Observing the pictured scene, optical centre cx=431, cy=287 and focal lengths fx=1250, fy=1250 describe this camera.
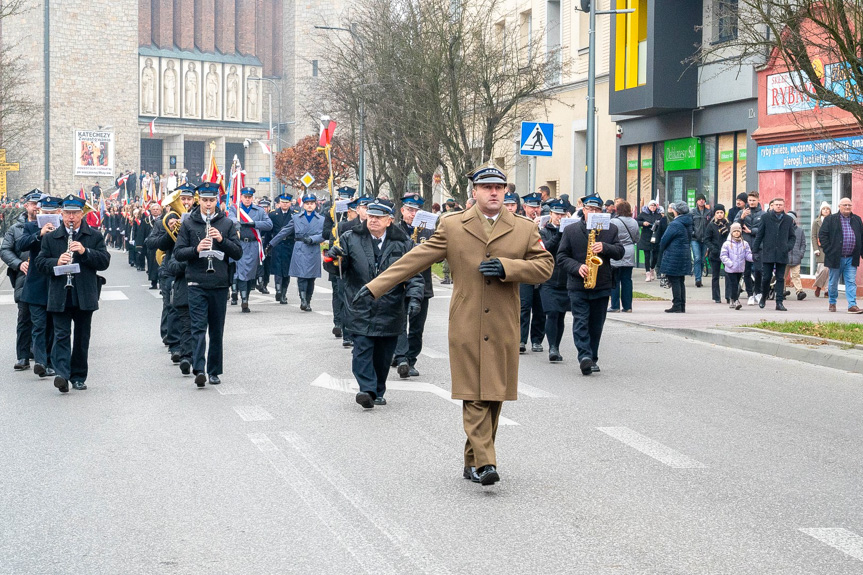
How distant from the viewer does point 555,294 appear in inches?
536

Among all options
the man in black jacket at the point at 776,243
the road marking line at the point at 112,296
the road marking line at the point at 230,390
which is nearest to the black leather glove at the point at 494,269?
the road marking line at the point at 230,390

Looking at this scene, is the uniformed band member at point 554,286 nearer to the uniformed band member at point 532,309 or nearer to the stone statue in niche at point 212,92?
the uniformed band member at point 532,309

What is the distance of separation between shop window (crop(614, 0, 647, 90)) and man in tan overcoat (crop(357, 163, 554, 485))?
23.5 m

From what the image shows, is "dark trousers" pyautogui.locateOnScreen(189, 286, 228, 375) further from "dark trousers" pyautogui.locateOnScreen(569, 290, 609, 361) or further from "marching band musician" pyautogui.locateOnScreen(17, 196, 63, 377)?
"dark trousers" pyautogui.locateOnScreen(569, 290, 609, 361)

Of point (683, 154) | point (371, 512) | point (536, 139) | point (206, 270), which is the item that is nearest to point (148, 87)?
point (683, 154)

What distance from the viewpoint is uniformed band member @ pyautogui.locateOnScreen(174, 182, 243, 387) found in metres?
11.6

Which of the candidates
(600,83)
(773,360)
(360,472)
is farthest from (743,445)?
(600,83)

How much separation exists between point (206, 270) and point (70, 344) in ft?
4.59

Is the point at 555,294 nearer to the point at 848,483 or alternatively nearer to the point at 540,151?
the point at 848,483

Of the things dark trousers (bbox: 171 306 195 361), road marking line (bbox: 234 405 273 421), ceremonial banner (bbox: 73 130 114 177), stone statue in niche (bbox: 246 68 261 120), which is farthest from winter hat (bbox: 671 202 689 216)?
stone statue in niche (bbox: 246 68 261 120)

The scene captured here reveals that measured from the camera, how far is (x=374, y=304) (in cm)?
1027

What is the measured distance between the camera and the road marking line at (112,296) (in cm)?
2394

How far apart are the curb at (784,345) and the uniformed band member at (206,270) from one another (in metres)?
6.51

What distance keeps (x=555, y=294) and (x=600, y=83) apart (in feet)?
71.1
